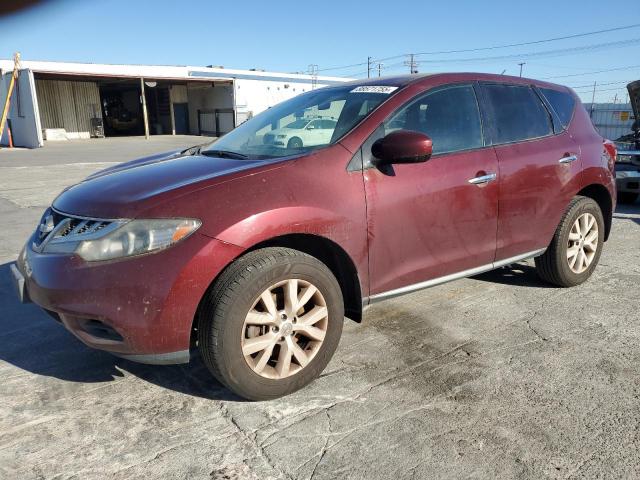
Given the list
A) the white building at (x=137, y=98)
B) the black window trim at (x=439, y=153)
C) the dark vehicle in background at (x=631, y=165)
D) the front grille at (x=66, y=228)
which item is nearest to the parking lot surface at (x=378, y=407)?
the front grille at (x=66, y=228)

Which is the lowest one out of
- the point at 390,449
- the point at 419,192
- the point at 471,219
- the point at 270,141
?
the point at 390,449

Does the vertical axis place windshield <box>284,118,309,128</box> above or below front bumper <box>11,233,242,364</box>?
above

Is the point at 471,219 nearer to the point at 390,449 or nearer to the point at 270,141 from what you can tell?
the point at 270,141

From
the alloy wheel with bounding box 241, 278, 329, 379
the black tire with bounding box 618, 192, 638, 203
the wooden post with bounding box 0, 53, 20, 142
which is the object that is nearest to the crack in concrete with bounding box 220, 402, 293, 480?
the alloy wheel with bounding box 241, 278, 329, 379

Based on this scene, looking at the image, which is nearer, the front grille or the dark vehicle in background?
the front grille

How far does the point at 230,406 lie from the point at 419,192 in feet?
5.36

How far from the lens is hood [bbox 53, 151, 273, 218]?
2543 mm

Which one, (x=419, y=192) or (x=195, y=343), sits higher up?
(x=419, y=192)

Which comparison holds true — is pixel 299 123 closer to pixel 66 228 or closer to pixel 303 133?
pixel 303 133

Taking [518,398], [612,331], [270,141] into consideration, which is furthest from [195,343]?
[612,331]

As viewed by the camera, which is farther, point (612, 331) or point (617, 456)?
point (612, 331)

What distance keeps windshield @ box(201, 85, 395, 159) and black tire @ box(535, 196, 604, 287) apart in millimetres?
1902

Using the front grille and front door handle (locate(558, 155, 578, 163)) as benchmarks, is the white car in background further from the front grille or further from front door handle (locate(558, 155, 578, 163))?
front door handle (locate(558, 155, 578, 163))

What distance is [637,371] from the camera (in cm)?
301
